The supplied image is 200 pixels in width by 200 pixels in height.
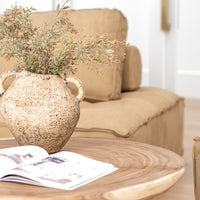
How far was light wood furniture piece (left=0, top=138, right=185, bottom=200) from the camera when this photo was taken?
31.4 inches

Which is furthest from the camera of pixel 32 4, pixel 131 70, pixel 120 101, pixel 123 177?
pixel 32 4

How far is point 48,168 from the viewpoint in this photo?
918mm

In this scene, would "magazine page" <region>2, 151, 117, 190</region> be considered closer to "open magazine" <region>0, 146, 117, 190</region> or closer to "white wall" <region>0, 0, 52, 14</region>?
"open magazine" <region>0, 146, 117, 190</region>

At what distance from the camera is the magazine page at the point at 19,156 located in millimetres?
913

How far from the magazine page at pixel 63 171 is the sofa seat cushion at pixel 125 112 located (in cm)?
53

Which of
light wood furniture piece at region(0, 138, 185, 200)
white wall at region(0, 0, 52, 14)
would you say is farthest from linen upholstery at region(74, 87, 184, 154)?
white wall at region(0, 0, 52, 14)

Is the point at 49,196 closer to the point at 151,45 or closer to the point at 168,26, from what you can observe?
the point at 151,45

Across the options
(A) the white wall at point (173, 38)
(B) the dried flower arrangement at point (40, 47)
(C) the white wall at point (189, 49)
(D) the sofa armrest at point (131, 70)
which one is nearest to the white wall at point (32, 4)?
(A) the white wall at point (173, 38)

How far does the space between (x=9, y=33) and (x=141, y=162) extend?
1.56 feet

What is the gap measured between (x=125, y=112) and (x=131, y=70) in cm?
56

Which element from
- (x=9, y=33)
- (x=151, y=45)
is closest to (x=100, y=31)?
(x=9, y=33)

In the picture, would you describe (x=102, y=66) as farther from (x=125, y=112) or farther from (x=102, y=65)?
(x=125, y=112)

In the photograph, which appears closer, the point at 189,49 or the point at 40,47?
the point at 40,47

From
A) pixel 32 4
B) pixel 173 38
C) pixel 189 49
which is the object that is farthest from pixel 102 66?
pixel 189 49
